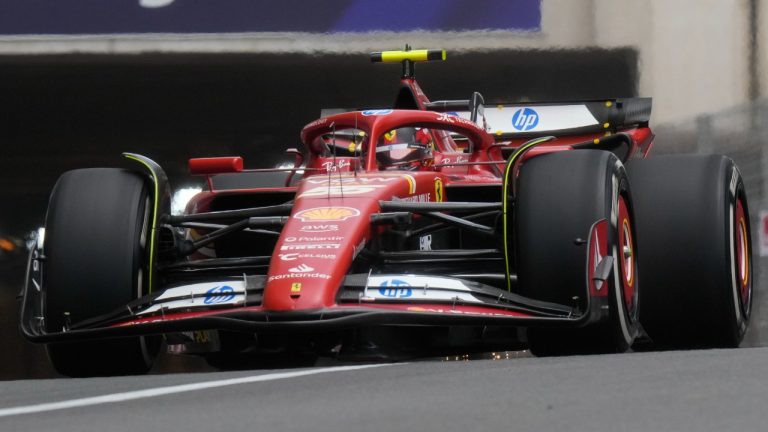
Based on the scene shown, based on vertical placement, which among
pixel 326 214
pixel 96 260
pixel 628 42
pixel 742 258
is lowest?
pixel 742 258

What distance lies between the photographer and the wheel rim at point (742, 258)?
8266mm

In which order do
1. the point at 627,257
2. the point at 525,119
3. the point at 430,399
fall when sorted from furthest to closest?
the point at 525,119
the point at 627,257
the point at 430,399

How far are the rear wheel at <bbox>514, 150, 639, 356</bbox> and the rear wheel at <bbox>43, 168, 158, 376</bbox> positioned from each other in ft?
5.47

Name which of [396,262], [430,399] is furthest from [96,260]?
[430,399]

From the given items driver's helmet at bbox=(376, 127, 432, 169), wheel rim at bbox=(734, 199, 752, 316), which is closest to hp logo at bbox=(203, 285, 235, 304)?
driver's helmet at bbox=(376, 127, 432, 169)

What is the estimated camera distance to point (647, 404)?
425 cm

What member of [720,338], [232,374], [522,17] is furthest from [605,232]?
[522,17]

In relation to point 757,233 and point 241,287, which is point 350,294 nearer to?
point 241,287

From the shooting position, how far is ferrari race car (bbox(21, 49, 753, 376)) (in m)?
6.65

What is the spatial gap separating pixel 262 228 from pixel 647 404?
3.54 m

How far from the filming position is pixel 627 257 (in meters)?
7.55

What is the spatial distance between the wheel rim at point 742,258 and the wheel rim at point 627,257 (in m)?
0.80

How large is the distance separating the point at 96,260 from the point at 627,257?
235cm

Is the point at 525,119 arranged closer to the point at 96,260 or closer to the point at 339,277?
the point at 96,260
